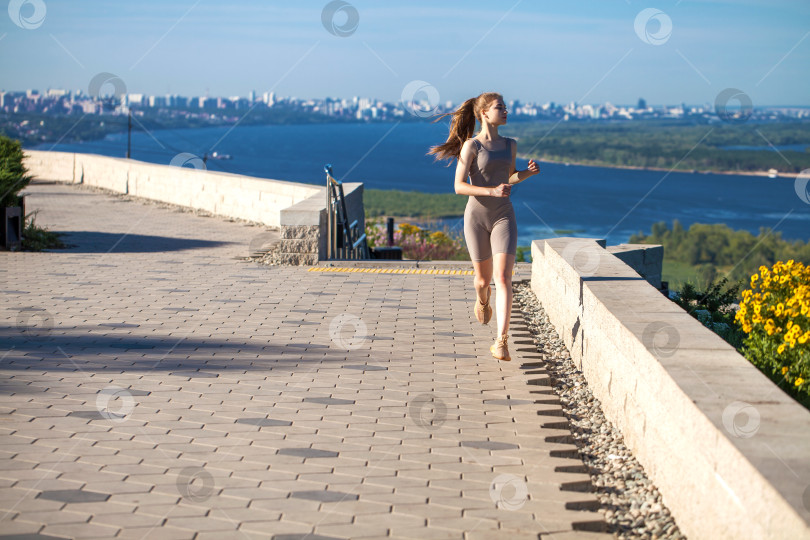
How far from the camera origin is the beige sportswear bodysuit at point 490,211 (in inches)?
251

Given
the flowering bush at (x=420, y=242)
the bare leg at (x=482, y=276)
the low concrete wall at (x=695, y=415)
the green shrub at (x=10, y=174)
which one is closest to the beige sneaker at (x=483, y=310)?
the bare leg at (x=482, y=276)

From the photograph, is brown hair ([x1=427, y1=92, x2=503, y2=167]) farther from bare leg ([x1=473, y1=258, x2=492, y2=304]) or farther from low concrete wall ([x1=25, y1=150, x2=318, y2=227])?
low concrete wall ([x1=25, y1=150, x2=318, y2=227])

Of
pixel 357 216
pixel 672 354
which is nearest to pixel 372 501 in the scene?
pixel 672 354

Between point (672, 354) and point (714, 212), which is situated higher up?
point (672, 354)

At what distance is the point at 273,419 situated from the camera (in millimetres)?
5023

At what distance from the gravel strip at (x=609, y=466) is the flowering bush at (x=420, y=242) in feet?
33.9

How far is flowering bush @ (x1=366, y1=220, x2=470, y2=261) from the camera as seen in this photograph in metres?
17.2

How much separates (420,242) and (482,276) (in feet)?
37.1

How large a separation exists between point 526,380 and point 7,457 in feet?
11.0

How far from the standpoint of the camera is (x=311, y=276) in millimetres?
10289

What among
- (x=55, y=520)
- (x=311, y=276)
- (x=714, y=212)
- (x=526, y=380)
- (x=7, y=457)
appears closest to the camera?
(x=55, y=520)

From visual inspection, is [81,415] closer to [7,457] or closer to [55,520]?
[7,457]

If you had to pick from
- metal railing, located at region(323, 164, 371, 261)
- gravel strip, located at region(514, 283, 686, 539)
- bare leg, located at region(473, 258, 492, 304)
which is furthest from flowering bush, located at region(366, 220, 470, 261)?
gravel strip, located at region(514, 283, 686, 539)

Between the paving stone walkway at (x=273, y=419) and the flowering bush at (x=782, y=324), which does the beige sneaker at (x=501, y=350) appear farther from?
the flowering bush at (x=782, y=324)
